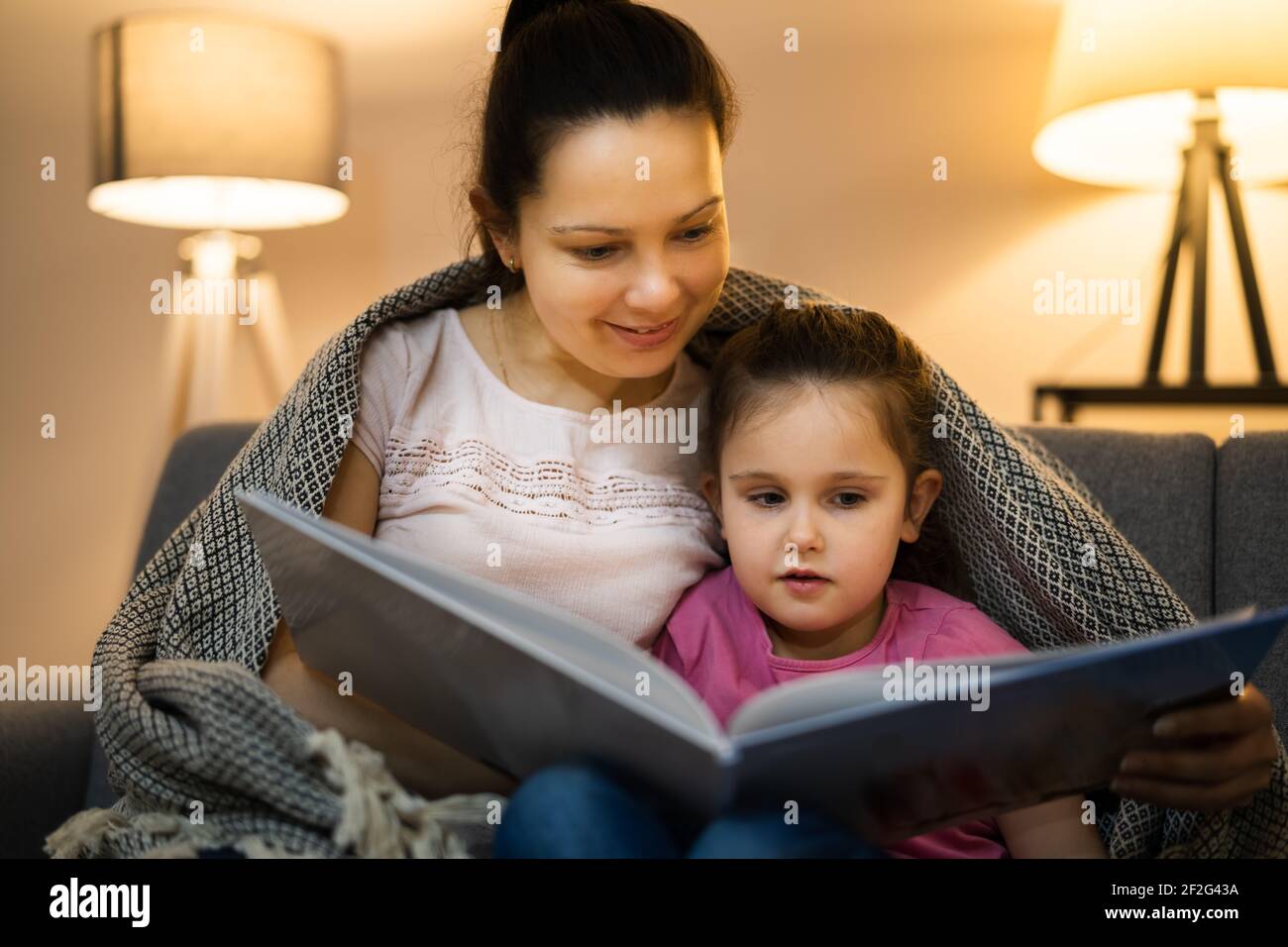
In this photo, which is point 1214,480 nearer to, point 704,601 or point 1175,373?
point 704,601

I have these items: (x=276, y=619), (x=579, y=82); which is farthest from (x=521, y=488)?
(x=579, y=82)

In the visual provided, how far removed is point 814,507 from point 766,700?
408mm

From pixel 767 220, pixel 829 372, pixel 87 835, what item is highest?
pixel 767 220

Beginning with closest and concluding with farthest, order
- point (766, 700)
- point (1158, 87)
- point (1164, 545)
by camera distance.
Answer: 1. point (766, 700)
2. point (1164, 545)
3. point (1158, 87)

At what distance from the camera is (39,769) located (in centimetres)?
115

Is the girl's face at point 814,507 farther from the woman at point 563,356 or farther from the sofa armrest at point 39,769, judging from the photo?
the sofa armrest at point 39,769

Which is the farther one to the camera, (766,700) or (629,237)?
(629,237)

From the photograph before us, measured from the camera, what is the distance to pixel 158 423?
209cm

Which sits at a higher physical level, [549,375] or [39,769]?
[549,375]

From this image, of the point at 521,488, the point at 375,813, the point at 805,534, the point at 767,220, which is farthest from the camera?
the point at 767,220

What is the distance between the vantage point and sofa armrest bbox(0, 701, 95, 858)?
3.65ft

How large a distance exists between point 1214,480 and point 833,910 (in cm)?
79

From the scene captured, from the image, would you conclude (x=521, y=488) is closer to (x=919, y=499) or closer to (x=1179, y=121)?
(x=919, y=499)

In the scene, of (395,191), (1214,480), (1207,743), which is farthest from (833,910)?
(395,191)
